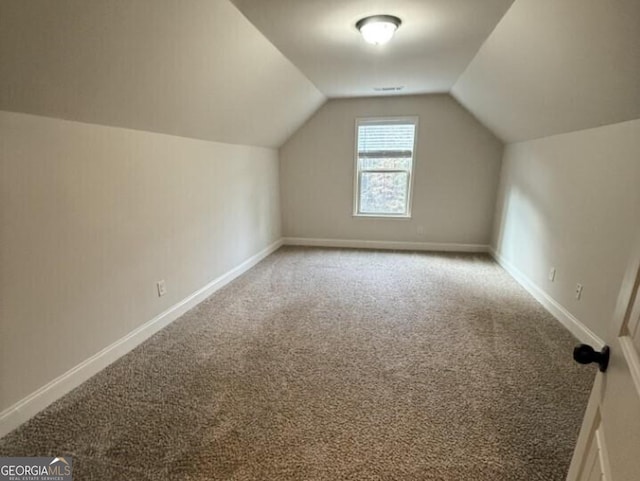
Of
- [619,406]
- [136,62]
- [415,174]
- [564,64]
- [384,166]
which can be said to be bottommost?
[619,406]

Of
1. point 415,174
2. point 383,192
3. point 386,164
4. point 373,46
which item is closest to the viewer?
point 373,46

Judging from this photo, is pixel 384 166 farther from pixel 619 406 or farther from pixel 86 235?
pixel 619 406

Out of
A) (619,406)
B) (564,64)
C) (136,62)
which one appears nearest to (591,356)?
(619,406)

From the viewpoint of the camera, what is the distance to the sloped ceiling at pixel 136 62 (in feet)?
4.54

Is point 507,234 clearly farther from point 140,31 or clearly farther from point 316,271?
point 140,31

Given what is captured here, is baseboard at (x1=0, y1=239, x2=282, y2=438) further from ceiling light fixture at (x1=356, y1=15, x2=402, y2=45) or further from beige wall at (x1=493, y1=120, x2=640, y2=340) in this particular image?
beige wall at (x1=493, y1=120, x2=640, y2=340)

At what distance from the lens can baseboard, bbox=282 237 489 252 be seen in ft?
16.6

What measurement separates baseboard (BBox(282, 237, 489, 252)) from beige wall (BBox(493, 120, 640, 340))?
104 cm

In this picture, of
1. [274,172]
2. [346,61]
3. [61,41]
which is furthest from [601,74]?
[274,172]

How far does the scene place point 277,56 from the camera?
113 inches

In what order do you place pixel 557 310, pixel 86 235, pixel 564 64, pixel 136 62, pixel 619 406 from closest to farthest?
pixel 619 406, pixel 136 62, pixel 86 235, pixel 564 64, pixel 557 310

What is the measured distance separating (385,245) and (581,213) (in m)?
2.81

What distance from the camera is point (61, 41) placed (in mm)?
1447

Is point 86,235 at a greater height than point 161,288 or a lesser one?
greater
